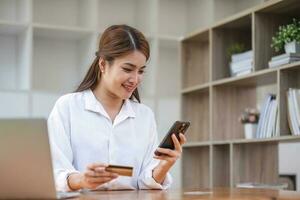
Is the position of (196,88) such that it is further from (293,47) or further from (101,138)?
(101,138)

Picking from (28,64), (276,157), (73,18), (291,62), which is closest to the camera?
(291,62)

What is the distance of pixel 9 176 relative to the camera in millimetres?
1434

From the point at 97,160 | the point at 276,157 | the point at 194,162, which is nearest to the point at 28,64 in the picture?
the point at 194,162

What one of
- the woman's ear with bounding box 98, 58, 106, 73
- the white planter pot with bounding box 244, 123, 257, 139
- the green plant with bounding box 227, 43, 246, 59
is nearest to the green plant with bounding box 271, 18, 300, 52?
the green plant with bounding box 227, 43, 246, 59

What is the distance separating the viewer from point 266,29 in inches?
145

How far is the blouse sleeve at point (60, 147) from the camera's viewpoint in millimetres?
2177

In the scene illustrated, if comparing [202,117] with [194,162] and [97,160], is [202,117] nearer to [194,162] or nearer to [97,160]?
[194,162]

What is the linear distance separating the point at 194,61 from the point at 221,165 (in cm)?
86

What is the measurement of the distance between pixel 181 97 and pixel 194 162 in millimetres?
504

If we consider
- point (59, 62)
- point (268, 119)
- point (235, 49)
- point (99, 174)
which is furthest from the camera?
point (59, 62)

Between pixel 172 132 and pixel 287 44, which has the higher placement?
pixel 287 44

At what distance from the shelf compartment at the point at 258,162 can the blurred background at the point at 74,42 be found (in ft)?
2.71

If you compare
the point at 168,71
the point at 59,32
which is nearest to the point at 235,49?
the point at 168,71

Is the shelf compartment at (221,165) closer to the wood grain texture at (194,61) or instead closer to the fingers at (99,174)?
the wood grain texture at (194,61)
